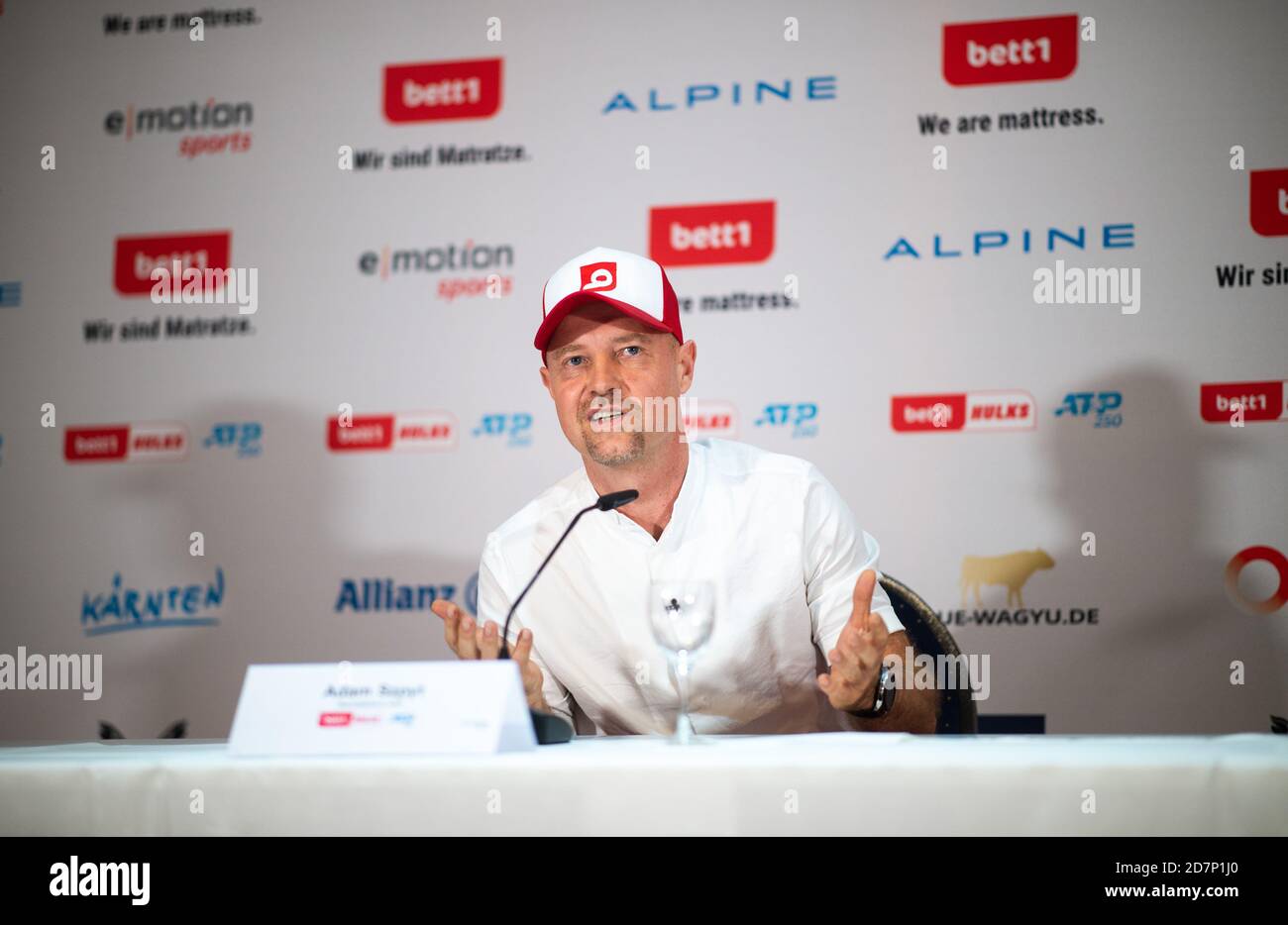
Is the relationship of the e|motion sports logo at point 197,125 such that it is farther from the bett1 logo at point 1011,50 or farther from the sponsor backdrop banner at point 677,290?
the bett1 logo at point 1011,50

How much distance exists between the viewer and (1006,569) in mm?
3160

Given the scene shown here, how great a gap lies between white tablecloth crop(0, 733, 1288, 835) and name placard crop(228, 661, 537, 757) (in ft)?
0.20

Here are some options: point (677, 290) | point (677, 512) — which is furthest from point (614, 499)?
point (677, 290)

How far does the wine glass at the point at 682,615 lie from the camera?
4.41ft

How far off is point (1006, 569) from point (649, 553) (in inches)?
53.0

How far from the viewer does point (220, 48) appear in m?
3.82

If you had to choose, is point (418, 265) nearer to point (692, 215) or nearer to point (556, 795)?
point (692, 215)

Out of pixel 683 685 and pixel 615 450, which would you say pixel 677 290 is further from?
pixel 683 685

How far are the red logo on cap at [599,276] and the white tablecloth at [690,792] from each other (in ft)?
4.34

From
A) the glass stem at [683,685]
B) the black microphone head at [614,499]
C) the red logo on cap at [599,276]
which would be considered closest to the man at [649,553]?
the red logo on cap at [599,276]

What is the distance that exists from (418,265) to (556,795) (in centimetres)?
287

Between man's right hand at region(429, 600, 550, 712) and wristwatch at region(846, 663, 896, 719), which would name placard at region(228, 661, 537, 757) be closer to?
man's right hand at region(429, 600, 550, 712)

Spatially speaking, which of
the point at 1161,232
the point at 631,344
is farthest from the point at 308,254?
the point at 1161,232

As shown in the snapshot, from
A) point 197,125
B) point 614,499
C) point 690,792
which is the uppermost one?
point 197,125
